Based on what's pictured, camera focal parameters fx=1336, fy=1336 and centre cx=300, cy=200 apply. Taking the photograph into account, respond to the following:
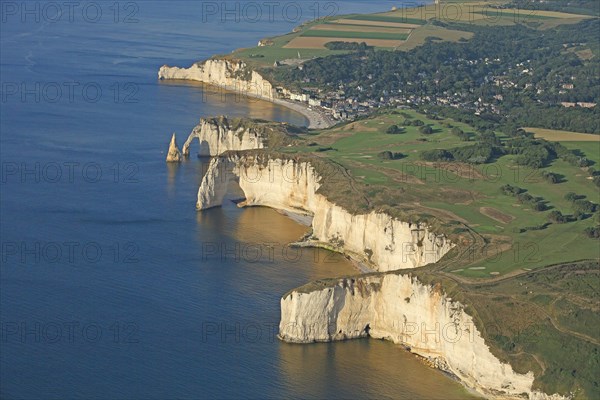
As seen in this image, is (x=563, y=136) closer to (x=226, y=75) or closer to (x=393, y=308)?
(x=393, y=308)

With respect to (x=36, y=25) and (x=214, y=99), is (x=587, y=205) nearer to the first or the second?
(x=214, y=99)

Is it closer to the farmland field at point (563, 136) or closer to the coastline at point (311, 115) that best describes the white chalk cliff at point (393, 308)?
the farmland field at point (563, 136)

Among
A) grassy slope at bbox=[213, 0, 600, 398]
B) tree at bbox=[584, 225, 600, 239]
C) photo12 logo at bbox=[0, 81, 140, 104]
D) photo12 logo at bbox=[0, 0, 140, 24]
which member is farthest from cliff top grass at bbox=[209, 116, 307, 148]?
photo12 logo at bbox=[0, 0, 140, 24]

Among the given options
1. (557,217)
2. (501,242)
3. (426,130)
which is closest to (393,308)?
(501,242)

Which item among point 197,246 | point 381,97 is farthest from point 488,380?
point 381,97

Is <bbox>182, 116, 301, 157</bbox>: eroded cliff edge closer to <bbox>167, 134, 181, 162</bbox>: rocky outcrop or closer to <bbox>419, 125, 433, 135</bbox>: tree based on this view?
<bbox>167, 134, 181, 162</bbox>: rocky outcrop

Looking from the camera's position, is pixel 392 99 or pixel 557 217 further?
pixel 392 99
